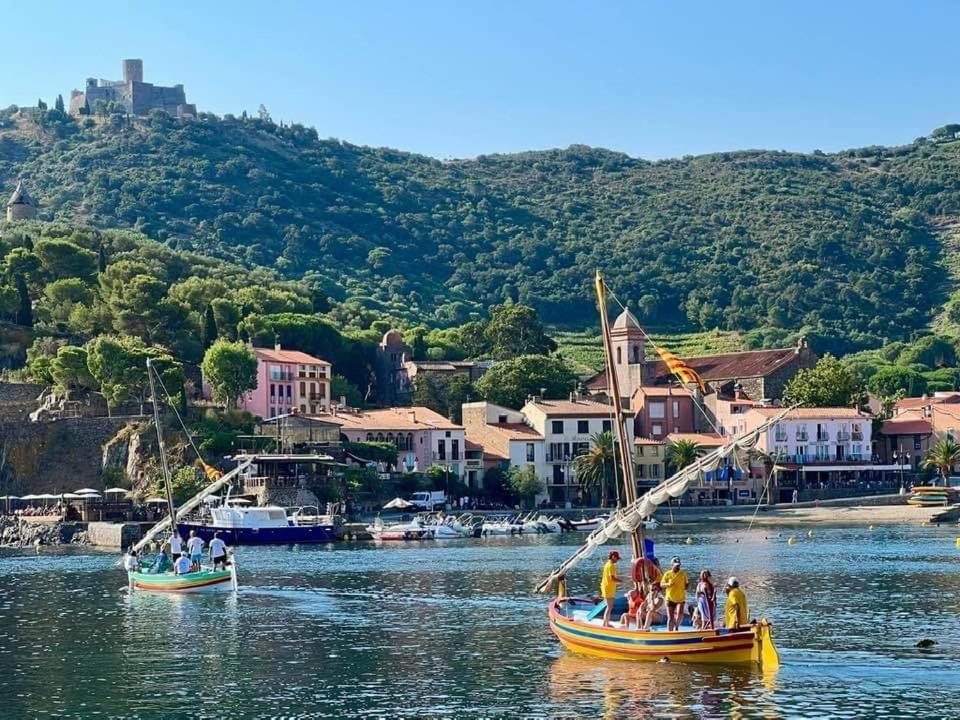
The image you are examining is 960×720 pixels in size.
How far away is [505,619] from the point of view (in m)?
56.2

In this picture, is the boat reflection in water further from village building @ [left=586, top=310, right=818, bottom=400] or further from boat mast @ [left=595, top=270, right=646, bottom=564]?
village building @ [left=586, top=310, right=818, bottom=400]

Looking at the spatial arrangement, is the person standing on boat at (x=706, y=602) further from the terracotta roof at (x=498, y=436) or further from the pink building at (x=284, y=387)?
Answer: the pink building at (x=284, y=387)

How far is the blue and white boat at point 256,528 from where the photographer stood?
9831 cm

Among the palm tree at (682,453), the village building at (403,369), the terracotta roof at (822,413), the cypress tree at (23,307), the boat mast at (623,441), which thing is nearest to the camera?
the boat mast at (623,441)

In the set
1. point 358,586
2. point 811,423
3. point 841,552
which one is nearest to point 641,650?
point 358,586

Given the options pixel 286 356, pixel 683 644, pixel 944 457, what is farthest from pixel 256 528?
pixel 683 644

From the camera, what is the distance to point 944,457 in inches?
5157

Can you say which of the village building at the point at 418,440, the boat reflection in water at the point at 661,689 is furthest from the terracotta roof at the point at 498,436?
the boat reflection in water at the point at 661,689

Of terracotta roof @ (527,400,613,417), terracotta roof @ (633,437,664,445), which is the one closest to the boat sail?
terracotta roof @ (527,400,613,417)

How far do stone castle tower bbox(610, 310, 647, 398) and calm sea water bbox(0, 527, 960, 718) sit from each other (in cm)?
6686

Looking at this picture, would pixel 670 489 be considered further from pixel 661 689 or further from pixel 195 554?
pixel 195 554

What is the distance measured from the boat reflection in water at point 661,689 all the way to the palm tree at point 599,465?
79.3 metres

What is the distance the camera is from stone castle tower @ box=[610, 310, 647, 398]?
14800 cm

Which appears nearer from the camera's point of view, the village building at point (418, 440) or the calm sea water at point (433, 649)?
the calm sea water at point (433, 649)
